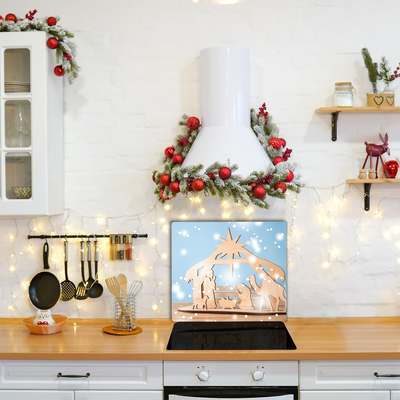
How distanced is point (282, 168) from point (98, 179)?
3.20 feet

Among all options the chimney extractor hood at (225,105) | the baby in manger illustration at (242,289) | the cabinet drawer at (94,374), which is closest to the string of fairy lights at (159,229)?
the baby in manger illustration at (242,289)

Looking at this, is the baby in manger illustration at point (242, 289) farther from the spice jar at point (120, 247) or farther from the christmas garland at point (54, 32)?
the christmas garland at point (54, 32)

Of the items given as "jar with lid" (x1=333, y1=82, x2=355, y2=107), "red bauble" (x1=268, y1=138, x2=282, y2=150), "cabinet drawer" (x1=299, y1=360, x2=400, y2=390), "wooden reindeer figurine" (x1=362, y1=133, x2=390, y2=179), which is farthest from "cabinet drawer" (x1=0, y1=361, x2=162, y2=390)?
"jar with lid" (x1=333, y1=82, x2=355, y2=107)

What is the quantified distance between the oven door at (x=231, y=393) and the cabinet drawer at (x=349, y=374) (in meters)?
0.08

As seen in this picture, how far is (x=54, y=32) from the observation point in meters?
2.10

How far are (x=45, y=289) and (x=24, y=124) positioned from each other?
88cm

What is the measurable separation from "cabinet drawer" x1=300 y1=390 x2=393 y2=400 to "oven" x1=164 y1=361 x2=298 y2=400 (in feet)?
0.20

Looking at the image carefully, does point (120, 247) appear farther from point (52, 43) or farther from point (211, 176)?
Result: point (52, 43)

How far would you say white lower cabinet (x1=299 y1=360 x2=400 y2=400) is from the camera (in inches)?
74.4

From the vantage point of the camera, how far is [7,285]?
2.40 meters

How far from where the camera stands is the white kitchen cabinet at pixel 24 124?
81.4 inches

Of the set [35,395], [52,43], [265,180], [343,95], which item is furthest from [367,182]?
[35,395]

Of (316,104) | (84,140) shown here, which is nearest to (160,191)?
(84,140)

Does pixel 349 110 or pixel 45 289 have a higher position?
pixel 349 110
